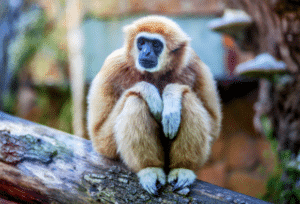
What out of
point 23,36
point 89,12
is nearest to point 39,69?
point 23,36

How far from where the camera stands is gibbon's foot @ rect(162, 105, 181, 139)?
2654 mm

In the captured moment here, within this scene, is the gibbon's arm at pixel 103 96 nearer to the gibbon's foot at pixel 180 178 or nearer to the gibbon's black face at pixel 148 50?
the gibbon's black face at pixel 148 50

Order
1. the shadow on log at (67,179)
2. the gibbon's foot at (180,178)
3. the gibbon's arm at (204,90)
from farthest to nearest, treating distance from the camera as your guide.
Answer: the gibbon's arm at (204,90), the gibbon's foot at (180,178), the shadow on log at (67,179)

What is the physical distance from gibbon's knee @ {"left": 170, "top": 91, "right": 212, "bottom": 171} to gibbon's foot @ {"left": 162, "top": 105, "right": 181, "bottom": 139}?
61 millimetres

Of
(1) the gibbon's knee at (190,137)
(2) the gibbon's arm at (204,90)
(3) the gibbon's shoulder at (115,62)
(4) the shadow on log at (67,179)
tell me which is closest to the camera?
(4) the shadow on log at (67,179)

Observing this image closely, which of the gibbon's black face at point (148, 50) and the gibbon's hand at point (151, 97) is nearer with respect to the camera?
the gibbon's hand at point (151, 97)

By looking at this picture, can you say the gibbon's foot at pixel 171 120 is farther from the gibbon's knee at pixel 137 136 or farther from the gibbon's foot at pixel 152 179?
the gibbon's foot at pixel 152 179

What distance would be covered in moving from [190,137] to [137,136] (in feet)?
1.60

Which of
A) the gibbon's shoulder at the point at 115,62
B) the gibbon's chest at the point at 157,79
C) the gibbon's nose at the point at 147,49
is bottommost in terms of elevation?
the gibbon's chest at the point at 157,79

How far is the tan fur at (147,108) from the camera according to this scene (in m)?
2.68

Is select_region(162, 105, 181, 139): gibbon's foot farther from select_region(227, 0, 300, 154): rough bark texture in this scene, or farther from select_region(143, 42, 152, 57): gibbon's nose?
select_region(227, 0, 300, 154): rough bark texture

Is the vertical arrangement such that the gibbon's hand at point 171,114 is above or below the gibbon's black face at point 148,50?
below

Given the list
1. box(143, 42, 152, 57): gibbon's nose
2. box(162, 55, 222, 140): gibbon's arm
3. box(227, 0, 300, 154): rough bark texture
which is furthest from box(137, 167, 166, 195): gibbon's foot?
box(227, 0, 300, 154): rough bark texture

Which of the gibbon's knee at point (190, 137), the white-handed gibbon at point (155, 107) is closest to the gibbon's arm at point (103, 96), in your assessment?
the white-handed gibbon at point (155, 107)
